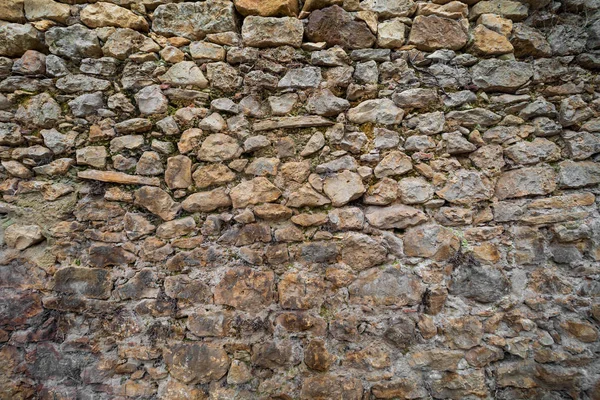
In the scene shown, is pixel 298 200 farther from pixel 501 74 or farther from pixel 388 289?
pixel 501 74

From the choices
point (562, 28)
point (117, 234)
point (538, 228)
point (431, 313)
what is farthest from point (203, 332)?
point (562, 28)

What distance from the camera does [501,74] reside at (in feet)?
5.81

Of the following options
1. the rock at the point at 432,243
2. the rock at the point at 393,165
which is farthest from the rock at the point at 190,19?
the rock at the point at 432,243

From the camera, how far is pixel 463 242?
173 centimetres

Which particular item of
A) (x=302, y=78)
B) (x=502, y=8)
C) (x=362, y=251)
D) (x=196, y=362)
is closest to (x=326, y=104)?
(x=302, y=78)

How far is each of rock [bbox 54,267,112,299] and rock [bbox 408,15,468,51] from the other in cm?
247

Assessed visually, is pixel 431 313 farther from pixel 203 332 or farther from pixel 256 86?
pixel 256 86

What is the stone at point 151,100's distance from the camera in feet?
5.75

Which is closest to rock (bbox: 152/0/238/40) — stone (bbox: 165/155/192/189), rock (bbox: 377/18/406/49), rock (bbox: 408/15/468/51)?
stone (bbox: 165/155/192/189)

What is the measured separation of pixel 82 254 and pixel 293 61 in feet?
5.99

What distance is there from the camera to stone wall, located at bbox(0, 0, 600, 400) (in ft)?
5.50

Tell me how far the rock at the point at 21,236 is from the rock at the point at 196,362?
3.57 feet

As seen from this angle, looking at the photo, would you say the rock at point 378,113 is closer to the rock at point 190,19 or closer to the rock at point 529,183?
the rock at point 529,183

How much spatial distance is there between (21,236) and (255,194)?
149 centimetres
